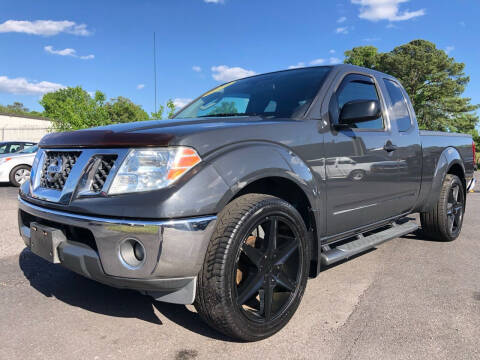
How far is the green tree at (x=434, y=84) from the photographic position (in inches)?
1453

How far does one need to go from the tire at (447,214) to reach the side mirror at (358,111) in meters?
2.21

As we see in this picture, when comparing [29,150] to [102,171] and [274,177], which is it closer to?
[102,171]

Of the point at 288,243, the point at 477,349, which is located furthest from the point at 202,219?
the point at 477,349

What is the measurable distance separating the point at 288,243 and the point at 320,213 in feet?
1.29

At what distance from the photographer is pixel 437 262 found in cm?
382

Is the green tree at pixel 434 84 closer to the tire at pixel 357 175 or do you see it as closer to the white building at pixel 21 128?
the white building at pixel 21 128

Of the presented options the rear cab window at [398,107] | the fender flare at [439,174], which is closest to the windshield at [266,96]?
the rear cab window at [398,107]

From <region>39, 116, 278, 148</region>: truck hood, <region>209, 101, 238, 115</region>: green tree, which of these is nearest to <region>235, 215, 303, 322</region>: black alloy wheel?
<region>39, 116, 278, 148</region>: truck hood

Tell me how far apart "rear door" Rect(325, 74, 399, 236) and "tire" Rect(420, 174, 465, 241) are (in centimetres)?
114

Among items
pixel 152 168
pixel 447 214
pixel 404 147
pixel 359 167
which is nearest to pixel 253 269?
pixel 152 168

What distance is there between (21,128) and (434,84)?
3786 centimetres

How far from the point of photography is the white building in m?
31.3

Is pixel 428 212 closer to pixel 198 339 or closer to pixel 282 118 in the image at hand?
pixel 282 118

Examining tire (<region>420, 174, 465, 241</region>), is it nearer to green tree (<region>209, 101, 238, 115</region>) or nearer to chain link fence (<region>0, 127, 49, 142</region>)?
green tree (<region>209, 101, 238, 115</region>)
